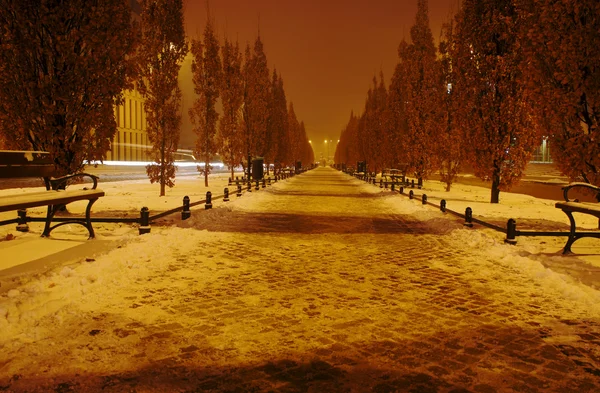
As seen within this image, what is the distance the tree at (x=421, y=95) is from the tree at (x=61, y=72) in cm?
1851

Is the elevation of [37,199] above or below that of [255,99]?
below

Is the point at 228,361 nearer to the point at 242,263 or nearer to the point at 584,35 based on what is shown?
the point at 242,263

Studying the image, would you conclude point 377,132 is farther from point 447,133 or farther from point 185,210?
point 185,210

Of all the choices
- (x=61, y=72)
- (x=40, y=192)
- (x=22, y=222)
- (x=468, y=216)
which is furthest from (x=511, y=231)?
(x=61, y=72)

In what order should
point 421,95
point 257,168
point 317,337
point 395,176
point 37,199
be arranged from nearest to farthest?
point 317,337
point 37,199
point 421,95
point 257,168
point 395,176

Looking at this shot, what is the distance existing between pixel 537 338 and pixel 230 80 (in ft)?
88.6

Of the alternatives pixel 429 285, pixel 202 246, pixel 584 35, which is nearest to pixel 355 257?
pixel 429 285

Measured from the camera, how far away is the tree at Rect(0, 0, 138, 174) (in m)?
10.9

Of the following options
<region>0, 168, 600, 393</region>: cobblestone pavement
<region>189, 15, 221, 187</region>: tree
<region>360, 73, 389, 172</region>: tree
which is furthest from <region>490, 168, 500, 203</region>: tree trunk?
<region>360, 73, 389, 172</region>: tree

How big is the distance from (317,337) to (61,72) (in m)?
10.3

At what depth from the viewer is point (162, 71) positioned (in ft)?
62.3

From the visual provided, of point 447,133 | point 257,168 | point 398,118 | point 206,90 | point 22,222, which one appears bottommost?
point 22,222

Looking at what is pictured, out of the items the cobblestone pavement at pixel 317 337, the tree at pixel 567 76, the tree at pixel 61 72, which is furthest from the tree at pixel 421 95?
the cobblestone pavement at pixel 317 337

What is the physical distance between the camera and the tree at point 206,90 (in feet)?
84.0
